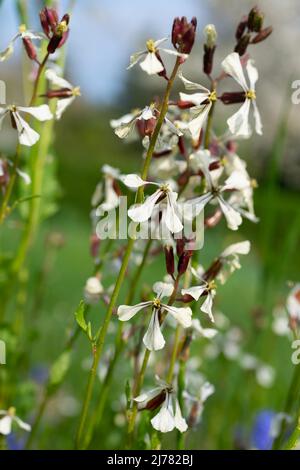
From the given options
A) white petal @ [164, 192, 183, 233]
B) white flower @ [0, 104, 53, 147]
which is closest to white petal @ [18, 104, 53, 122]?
white flower @ [0, 104, 53, 147]

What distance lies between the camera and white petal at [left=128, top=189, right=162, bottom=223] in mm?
423

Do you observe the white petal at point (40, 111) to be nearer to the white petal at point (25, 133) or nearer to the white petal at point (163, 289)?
the white petal at point (25, 133)

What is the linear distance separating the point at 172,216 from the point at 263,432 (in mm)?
552

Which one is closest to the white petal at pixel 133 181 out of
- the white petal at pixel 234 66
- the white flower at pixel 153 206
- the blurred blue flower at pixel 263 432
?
the white flower at pixel 153 206

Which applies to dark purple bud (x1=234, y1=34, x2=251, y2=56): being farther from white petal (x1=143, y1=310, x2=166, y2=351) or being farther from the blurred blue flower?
the blurred blue flower

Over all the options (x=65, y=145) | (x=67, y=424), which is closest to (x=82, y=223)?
(x=67, y=424)

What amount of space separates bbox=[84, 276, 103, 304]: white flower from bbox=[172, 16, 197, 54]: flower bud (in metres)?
0.21

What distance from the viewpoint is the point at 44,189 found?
862 millimetres

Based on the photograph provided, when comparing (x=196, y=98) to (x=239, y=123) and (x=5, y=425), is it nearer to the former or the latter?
(x=239, y=123)

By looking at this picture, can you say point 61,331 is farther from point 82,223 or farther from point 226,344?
point 82,223

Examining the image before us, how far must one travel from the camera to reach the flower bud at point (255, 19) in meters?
0.53

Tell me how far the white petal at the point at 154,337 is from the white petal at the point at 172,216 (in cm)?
6

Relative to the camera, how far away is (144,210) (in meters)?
0.43

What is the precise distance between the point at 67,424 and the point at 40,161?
0.65 m
